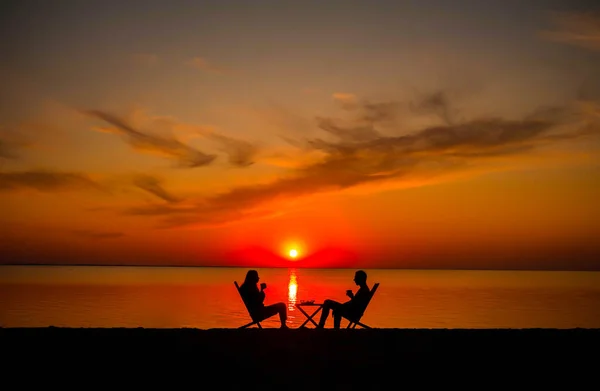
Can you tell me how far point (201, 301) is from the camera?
4975cm
